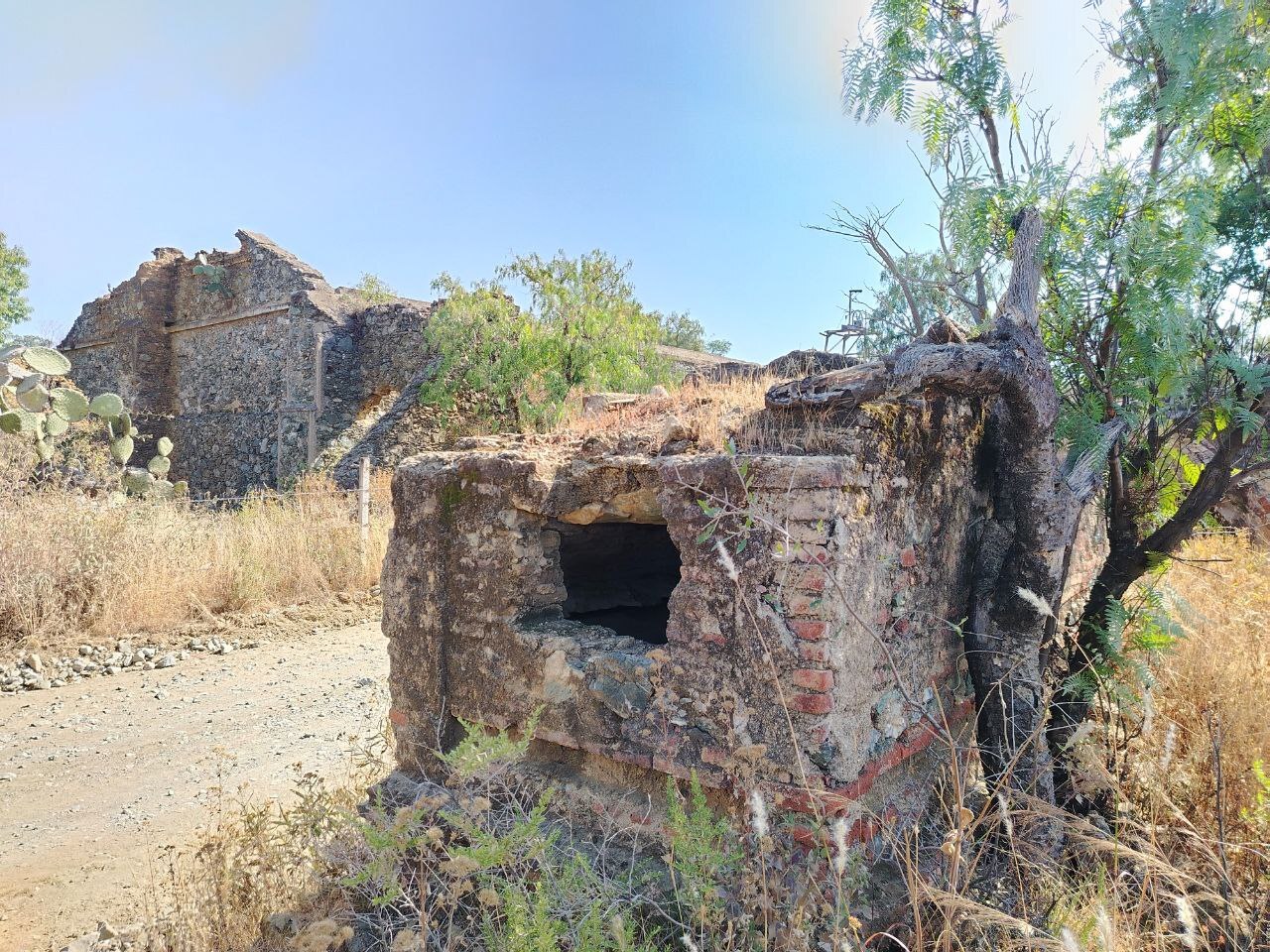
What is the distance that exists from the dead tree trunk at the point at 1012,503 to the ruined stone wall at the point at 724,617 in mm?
124

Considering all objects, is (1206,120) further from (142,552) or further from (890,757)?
(142,552)

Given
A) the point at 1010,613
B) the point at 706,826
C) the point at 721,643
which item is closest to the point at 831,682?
the point at 721,643

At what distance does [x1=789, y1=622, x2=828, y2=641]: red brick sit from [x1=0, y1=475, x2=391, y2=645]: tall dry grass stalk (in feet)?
23.0

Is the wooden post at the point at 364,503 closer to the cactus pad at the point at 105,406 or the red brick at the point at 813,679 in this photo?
the cactus pad at the point at 105,406

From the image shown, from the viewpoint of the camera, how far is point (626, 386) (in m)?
13.0

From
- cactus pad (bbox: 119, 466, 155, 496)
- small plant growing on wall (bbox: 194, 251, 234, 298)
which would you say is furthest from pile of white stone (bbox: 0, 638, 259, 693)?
small plant growing on wall (bbox: 194, 251, 234, 298)

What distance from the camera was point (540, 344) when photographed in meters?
12.7

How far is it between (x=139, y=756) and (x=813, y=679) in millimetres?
4837

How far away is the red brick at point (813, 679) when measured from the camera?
8.31 ft

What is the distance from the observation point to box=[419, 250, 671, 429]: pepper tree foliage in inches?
500

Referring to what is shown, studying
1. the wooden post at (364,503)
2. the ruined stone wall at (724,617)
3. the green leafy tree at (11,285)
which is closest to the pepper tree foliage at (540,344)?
the wooden post at (364,503)

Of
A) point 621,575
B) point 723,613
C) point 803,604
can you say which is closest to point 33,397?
point 621,575

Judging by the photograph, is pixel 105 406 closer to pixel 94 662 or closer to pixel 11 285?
pixel 94 662

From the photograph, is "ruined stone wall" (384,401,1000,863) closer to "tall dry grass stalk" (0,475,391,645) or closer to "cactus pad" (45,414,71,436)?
"tall dry grass stalk" (0,475,391,645)
